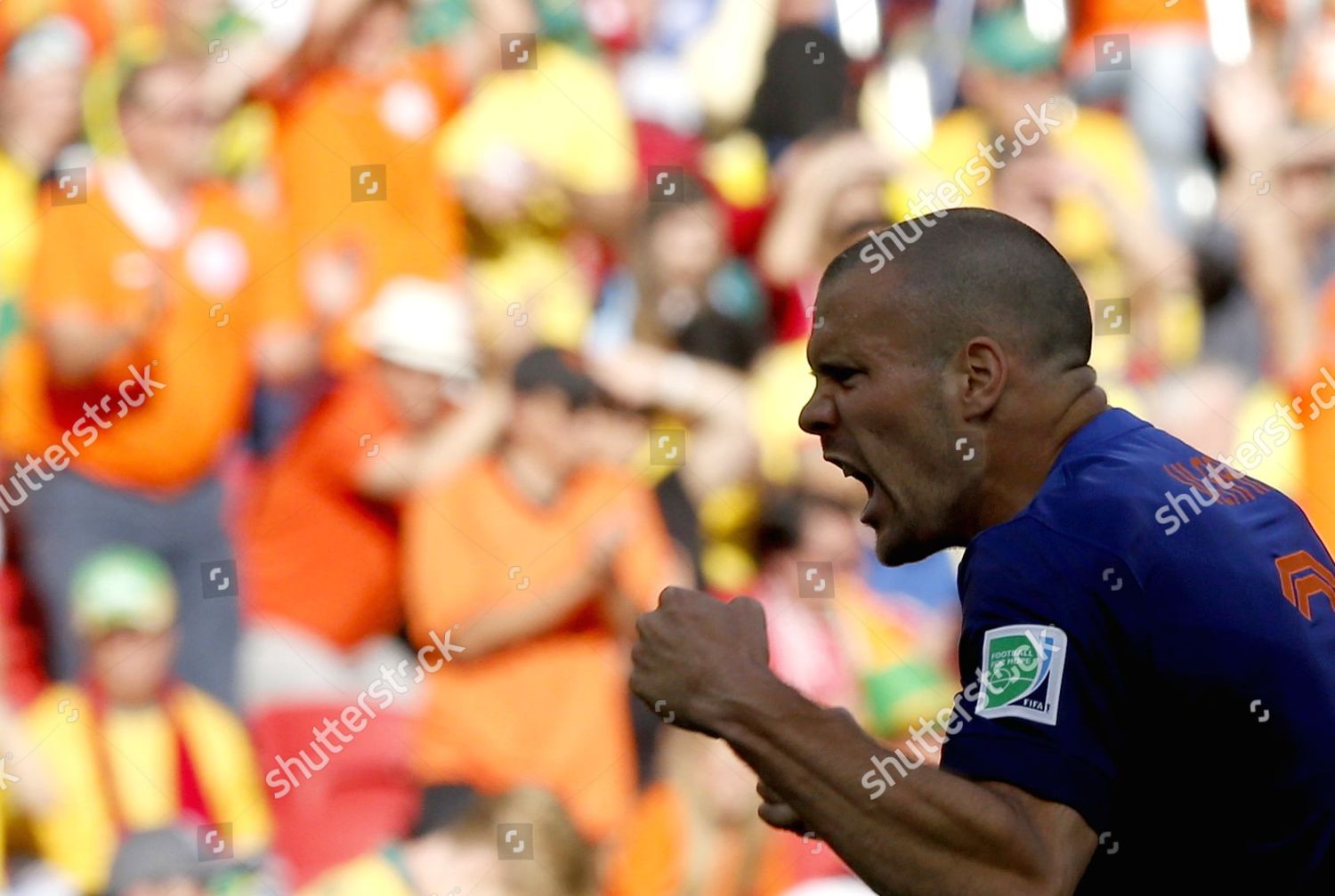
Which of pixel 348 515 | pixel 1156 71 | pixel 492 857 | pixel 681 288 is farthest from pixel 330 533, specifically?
pixel 1156 71

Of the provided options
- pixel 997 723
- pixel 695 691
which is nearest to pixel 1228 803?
pixel 997 723

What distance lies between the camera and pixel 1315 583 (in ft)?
6.20

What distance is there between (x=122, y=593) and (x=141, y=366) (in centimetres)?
74

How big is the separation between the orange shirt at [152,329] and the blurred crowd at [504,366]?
1 cm

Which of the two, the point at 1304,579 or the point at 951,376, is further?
the point at 951,376

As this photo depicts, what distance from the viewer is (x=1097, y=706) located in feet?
5.74

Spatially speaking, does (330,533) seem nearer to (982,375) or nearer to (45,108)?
(45,108)

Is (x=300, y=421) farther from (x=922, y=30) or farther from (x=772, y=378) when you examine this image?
(x=922, y=30)

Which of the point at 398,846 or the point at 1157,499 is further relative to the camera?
the point at 398,846

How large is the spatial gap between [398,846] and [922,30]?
121 inches

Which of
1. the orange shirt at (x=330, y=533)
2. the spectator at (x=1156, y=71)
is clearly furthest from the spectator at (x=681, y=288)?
the spectator at (x=1156, y=71)

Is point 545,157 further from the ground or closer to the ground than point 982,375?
further from the ground

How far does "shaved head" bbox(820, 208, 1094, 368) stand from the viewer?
2051mm

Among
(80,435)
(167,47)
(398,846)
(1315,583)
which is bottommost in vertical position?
(398,846)
